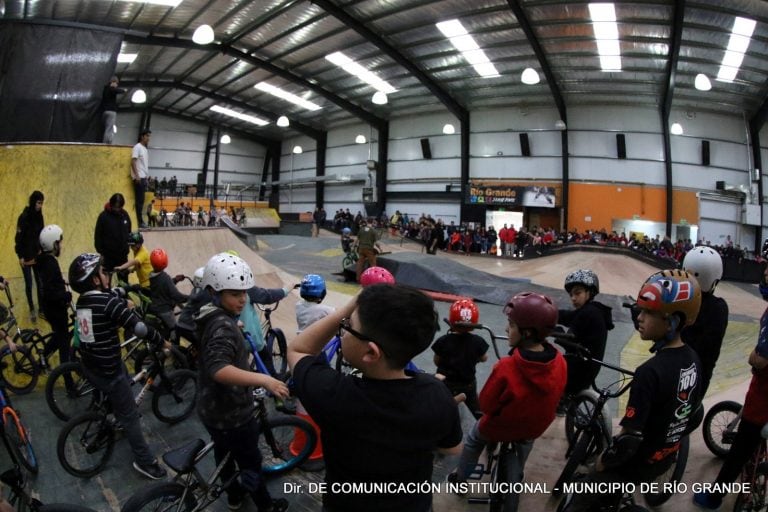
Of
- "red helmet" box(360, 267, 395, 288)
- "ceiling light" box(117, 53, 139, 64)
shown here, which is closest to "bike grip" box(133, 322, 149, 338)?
"red helmet" box(360, 267, 395, 288)

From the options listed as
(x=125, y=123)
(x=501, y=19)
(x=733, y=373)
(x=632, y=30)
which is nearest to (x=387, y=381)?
(x=733, y=373)

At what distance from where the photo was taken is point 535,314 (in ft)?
7.39

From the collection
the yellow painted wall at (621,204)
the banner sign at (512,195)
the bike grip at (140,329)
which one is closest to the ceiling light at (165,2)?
Result: the bike grip at (140,329)

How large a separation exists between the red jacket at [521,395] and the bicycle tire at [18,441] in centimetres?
283

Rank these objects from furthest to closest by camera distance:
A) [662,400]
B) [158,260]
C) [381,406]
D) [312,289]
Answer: [158,260] < [312,289] < [662,400] < [381,406]

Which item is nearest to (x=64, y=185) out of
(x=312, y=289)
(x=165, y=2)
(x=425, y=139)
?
(x=312, y=289)

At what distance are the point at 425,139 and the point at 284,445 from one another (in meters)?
21.6

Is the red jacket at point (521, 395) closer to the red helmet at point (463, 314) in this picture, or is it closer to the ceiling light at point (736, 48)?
the red helmet at point (463, 314)

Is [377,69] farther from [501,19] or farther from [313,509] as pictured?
[313,509]

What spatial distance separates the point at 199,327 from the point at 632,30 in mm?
15567

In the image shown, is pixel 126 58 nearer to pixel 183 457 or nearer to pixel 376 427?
pixel 183 457

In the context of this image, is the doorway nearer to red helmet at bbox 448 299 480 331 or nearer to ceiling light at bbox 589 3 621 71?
ceiling light at bbox 589 3 621 71

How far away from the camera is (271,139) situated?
108 feet

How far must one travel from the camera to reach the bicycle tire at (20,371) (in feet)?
13.5
